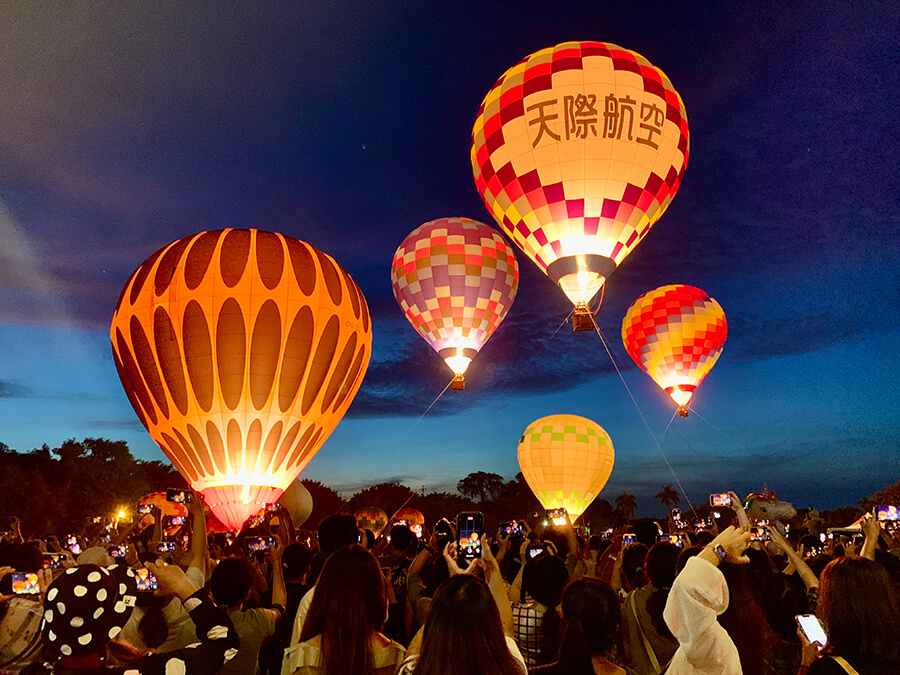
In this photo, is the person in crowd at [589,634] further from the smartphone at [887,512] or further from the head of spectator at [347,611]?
the smartphone at [887,512]

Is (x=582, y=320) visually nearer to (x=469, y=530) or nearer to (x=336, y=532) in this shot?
(x=469, y=530)

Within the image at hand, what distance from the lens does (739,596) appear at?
2752 mm

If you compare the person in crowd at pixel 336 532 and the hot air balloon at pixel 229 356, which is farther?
the hot air balloon at pixel 229 356

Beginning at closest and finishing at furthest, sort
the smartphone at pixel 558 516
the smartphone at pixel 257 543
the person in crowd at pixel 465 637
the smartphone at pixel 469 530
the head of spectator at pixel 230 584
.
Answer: the person in crowd at pixel 465 637 < the head of spectator at pixel 230 584 < the smartphone at pixel 469 530 < the smartphone at pixel 257 543 < the smartphone at pixel 558 516

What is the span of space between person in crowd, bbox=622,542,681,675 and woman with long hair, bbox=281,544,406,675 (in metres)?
1.43

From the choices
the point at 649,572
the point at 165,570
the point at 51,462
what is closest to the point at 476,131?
the point at 649,572

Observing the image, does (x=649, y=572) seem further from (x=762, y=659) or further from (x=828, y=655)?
(x=828, y=655)

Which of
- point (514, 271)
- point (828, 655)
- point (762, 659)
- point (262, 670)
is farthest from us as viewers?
point (514, 271)

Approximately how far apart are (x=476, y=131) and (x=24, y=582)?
9.76 meters

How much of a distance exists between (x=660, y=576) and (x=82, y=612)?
2.53 metres

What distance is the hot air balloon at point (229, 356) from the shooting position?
10.8 metres

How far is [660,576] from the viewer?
123 inches

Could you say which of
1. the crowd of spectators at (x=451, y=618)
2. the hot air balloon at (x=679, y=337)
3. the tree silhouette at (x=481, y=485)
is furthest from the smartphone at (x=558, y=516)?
the tree silhouette at (x=481, y=485)

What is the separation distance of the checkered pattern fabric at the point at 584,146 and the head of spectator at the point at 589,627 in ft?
27.3
